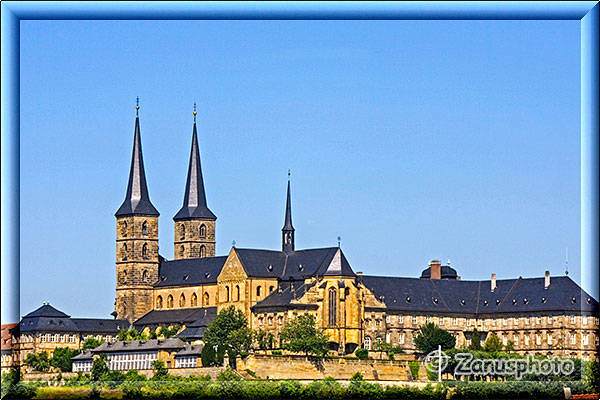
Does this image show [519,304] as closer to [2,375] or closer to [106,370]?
[106,370]

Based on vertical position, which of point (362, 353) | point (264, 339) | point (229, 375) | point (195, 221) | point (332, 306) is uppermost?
point (195, 221)

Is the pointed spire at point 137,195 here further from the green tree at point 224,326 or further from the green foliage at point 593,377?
the green foliage at point 593,377

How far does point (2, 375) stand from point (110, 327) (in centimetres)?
6612

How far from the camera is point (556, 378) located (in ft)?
117

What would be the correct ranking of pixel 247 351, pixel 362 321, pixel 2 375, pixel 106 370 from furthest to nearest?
pixel 362 321 → pixel 247 351 → pixel 106 370 → pixel 2 375

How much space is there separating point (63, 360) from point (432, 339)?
20.3 meters

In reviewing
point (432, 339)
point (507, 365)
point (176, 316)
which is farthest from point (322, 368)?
point (507, 365)

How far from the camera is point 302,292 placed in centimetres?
8369

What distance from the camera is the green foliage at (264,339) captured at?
251 feet

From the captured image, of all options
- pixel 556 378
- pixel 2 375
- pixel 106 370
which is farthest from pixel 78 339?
pixel 2 375

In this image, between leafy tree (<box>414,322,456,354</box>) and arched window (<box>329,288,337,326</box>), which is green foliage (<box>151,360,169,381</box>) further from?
leafy tree (<box>414,322,456,354</box>)

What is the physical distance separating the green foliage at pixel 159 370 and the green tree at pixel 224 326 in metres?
5.36

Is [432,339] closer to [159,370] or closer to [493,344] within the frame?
[493,344]

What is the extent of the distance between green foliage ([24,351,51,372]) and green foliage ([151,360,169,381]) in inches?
193
